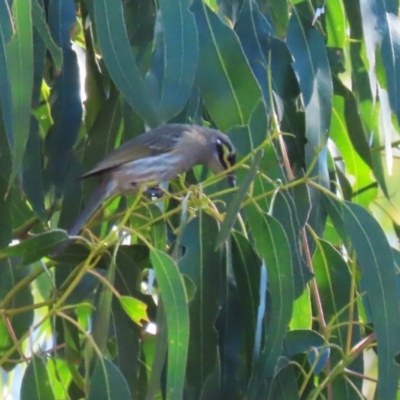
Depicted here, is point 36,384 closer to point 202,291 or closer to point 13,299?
point 202,291

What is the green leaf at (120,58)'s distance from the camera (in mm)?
1563

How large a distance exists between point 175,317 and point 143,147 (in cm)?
99

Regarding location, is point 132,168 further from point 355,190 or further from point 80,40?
point 355,190

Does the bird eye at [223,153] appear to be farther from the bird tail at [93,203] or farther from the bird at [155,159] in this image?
the bird tail at [93,203]

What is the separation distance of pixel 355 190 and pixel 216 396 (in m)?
0.72

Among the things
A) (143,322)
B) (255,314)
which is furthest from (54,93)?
(255,314)

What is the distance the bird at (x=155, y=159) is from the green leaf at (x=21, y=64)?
20.1 inches

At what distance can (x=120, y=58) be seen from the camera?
5.14ft

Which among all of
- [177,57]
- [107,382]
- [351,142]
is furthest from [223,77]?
[107,382]


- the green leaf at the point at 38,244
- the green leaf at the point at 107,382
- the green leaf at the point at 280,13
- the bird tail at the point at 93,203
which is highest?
the green leaf at the point at 280,13

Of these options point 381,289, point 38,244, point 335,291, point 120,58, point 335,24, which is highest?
point 120,58

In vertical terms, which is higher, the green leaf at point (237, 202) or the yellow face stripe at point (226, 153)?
the green leaf at point (237, 202)

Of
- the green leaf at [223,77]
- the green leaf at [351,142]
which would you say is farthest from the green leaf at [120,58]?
the green leaf at [351,142]

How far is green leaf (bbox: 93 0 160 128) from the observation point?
156cm
